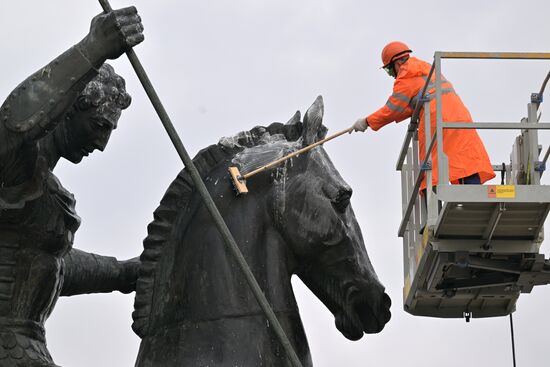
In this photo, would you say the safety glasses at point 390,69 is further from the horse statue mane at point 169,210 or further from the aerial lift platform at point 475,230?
the horse statue mane at point 169,210

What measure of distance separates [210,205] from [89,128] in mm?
1269

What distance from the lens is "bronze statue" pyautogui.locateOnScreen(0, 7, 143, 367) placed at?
1450cm

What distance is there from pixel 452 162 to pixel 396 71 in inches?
42.0

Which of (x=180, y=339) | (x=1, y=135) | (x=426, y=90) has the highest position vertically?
(x=426, y=90)

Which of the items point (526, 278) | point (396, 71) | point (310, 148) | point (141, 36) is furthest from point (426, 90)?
point (141, 36)

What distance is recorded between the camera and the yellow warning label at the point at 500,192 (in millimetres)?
17984

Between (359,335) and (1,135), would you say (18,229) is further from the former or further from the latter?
(359,335)

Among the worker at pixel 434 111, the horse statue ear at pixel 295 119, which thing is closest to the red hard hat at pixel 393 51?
the worker at pixel 434 111

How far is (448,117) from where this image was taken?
18.6m

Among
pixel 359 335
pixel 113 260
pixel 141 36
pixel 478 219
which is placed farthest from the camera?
pixel 478 219

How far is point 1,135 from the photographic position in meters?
14.6

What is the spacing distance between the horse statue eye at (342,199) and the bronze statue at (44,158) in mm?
1669

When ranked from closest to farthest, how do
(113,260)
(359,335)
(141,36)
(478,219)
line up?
(141,36)
(359,335)
(113,260)
(478,219)

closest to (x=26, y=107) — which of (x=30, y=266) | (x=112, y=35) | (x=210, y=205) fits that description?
(x=112, y=35)
